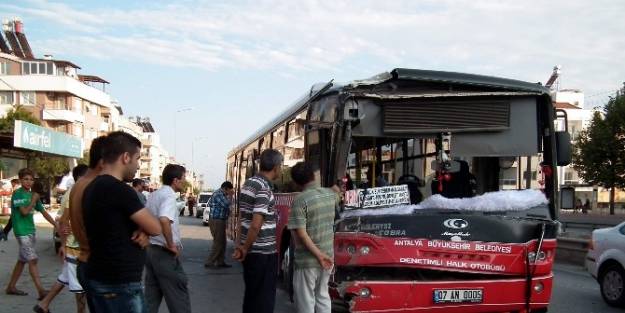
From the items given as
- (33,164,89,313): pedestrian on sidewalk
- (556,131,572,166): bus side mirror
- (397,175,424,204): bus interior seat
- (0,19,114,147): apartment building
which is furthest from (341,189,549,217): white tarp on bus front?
(0,19,114,147): apartment building

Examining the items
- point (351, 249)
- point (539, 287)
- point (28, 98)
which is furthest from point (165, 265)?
point (28, 98)

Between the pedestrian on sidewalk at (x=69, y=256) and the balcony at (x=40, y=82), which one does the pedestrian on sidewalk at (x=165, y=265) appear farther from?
the balcony at (x=40, y=82)

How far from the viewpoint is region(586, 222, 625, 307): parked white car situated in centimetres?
928

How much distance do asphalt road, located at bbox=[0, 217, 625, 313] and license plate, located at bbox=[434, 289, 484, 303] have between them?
8.55 feet

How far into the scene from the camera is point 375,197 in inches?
269

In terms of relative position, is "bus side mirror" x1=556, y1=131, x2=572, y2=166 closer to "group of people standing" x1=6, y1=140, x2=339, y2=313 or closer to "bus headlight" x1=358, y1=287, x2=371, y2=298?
"bus headlight" x1=358, y1=287, x2=371, y2=298

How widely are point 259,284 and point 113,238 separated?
2095 mm

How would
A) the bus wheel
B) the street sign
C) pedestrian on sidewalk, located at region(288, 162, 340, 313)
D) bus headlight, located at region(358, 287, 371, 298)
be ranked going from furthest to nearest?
the street sign < the bus wheel < bus headlight, located at region(358, 287, 371, 298) < pedestrian on sidewalk, located at region(288, 162, 340, 313)

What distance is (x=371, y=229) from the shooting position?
263 inches

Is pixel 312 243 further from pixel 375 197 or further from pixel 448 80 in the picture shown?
pixel 448 80

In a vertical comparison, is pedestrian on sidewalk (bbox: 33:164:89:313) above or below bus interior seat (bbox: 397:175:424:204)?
below

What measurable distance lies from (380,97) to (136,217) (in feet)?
12.3

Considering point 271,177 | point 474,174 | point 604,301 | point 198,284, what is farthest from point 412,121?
point 198,284

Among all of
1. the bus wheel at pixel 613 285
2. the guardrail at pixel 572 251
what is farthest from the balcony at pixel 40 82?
the bus wheel at pixel 613 285
